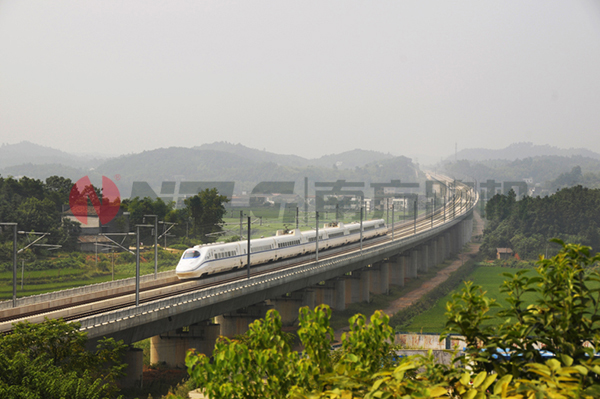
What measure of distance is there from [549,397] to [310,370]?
Answer: 3401 millimetres

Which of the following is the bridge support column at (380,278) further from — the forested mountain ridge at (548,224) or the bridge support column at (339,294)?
the forested mountain ridge at (548,224)

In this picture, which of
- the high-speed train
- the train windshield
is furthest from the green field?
the train windshield

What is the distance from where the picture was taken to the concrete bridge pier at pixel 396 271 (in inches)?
3772

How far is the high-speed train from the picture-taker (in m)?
45.0

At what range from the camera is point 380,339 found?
28.4ft

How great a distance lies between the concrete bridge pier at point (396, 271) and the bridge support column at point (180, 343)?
58.2 meters

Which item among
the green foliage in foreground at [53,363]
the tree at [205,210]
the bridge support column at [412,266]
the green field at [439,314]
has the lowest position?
the green field at [439,314]

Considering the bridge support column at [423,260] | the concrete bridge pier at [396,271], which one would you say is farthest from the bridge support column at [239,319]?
the bridge support column at [423,260]

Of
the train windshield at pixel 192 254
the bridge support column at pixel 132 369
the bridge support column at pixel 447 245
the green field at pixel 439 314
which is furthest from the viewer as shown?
the bridge support column at pixel 447 245

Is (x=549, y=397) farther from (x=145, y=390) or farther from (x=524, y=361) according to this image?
(x=145, y=390)

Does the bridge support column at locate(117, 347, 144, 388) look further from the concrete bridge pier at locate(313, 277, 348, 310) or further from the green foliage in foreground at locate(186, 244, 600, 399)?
the concrete bridge pier at locate(313, 277, 348, 310)

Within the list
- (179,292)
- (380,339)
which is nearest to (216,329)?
(179,292)

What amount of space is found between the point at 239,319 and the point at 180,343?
8961mm

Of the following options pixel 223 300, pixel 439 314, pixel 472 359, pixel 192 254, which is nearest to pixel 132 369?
pixel 223 300
